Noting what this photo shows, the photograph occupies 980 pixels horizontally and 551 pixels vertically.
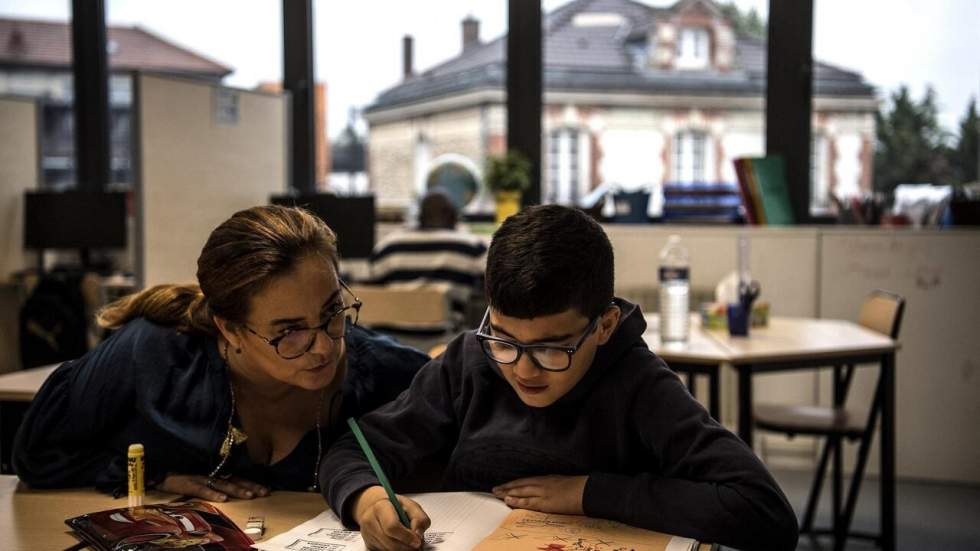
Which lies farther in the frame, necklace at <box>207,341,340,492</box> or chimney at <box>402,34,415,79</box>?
chimney at <box>402,34,415,79</box>

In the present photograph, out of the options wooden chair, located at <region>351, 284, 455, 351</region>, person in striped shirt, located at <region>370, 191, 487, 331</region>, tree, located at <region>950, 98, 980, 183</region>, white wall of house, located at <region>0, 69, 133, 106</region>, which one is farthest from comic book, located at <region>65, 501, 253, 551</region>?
white wall of house, located at <region>0, 69, 133, 106</region>

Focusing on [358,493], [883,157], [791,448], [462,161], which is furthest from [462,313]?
[358,493]

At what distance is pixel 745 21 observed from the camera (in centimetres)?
477

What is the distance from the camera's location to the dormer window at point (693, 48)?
490 centimetres

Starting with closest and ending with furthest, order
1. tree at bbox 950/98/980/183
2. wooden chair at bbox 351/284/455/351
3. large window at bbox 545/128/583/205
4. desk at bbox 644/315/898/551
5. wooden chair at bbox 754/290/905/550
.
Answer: desk at bbox 644/315/898/551, wooden chair at bbox 754/290/905/550, wooden chair at bbox 351/284/455/351, tree at bbox 950/98/980/183, large window at bbox 545/128/583/205

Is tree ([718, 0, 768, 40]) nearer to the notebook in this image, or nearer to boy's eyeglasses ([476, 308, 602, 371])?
boy's eyeglasses ([476, 308, 602, 371])

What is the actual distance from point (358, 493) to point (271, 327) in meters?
0.29

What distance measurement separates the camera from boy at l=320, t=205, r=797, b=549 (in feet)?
4.02

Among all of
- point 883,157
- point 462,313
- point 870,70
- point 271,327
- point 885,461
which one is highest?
point 870,70

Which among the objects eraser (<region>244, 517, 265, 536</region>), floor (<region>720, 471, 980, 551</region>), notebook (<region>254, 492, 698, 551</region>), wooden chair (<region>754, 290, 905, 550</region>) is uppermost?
notebook (<region>254, 492, 698, 551</region>)

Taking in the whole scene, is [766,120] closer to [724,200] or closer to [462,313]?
[724,200]

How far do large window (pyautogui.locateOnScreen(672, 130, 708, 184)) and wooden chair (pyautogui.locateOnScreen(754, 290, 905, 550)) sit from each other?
4.78 ft

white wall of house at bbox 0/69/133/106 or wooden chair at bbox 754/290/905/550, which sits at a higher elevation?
white wall of house at bbox 0/69/133/106

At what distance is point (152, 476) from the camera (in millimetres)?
1514
